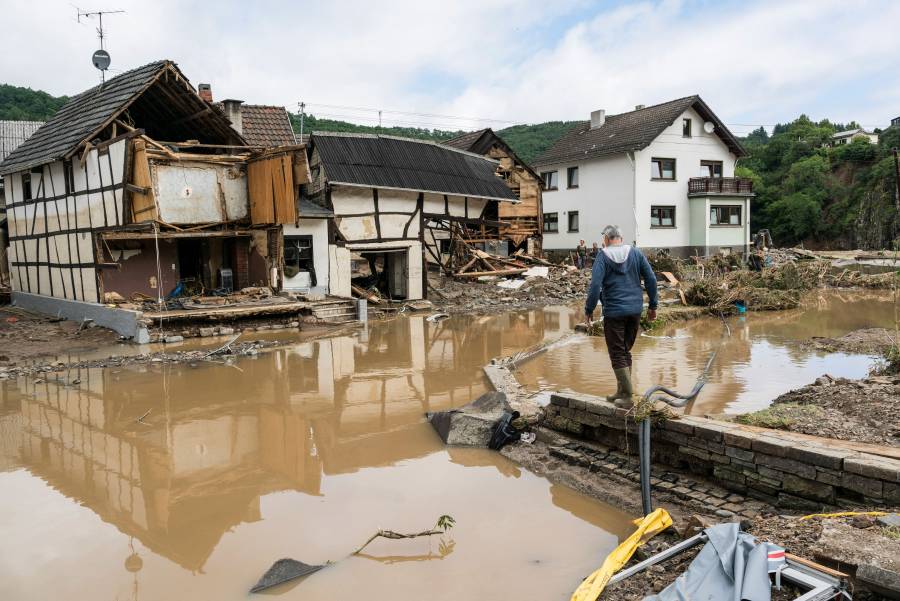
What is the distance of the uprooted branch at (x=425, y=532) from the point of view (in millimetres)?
5406

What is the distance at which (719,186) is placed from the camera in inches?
1331

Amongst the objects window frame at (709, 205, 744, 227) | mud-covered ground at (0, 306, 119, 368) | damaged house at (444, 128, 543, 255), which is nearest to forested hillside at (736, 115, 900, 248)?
window frame at (709, 205, 744, 227)

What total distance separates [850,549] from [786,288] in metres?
20.8

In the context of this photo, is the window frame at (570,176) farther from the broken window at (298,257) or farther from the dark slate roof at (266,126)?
the broken window at (298,257)

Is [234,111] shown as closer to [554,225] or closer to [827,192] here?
[554,225]

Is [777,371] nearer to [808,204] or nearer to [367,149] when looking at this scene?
[367,149]

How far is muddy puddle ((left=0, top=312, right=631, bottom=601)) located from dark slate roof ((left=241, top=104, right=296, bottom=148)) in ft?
45.6

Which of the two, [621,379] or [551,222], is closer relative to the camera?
[621,379]

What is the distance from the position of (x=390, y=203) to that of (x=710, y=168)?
70.1 ft

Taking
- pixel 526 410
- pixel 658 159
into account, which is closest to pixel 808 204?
pixel 658 159

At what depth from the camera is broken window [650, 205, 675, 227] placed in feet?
110

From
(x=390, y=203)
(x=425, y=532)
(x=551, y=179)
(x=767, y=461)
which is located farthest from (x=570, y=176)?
(x=425, y=532)

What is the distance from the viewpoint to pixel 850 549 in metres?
3.75

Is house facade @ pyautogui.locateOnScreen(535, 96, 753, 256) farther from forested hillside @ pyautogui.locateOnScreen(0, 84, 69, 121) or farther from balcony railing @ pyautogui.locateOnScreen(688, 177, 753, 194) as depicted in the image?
forested hillside @ pyautogui.locateOnScreen(0, 84, 69, 121)
